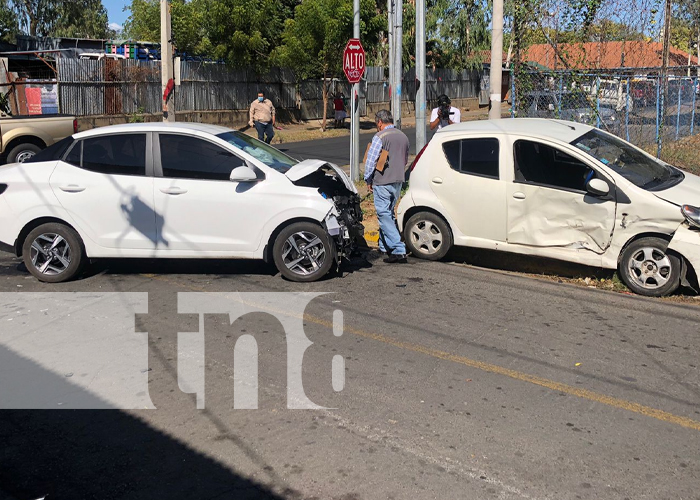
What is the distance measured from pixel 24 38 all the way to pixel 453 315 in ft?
115

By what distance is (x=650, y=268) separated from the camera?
791 cm

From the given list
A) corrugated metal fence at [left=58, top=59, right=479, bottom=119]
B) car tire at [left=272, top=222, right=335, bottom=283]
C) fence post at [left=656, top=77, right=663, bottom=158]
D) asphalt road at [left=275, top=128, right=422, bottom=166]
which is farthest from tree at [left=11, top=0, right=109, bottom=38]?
car tire at [left=272, top=222, right=335, bottom=283]

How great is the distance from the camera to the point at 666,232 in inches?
306

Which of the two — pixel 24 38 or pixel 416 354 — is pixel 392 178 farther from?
pixel 24 38

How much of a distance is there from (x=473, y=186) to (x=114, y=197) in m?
4.04

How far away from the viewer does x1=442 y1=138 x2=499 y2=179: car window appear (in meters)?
8.96

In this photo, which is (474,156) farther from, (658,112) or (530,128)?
(658,112)

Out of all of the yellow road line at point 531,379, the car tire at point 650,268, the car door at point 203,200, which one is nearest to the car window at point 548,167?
the car tire at point 650,268

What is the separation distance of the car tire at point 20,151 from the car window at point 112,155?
884 centimetres

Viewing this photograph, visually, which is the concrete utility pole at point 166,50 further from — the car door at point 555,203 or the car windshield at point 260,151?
the car door at point 555,203

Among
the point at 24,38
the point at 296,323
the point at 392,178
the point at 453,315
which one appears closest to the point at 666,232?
the point at 453,315

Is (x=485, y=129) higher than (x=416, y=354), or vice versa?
(x=485, y=129)

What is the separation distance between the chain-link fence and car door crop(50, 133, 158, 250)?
27.1 feet

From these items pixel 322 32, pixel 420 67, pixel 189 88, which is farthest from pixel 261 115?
pixel 189 88
